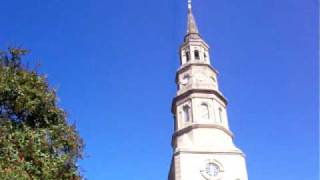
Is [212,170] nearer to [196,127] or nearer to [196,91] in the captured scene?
[196,127]

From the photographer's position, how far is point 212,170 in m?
38.9

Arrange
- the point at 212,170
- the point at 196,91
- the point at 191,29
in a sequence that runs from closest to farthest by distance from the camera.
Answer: the point at 212,170, the point at 196,91, the point at 191,29

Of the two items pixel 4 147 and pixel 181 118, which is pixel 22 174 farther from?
pixel 181 118

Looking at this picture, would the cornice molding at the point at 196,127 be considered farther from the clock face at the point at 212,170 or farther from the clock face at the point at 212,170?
the clock face at the point at 212,170

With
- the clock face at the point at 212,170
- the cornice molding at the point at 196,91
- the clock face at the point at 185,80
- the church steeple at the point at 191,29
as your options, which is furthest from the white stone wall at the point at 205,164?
the church steeple at the point at 191,29

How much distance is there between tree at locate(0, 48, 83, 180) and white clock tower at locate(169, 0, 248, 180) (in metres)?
23.0

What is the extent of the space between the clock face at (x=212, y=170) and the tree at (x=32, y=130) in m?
23.5

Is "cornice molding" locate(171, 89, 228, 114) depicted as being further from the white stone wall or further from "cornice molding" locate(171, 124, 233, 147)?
the white stone wall

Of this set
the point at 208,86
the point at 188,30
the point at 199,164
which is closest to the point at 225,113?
the point at 208,86

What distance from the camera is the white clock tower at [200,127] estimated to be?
1529 inches

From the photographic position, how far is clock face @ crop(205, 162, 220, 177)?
38625mm

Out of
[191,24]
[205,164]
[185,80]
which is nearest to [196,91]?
[185,80]

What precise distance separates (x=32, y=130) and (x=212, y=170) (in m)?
25.6

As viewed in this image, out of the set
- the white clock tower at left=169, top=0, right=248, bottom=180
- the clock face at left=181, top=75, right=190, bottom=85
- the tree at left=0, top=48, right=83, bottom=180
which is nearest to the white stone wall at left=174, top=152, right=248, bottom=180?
the white clock tower at left=169, top=0, right=248, bottom=180
